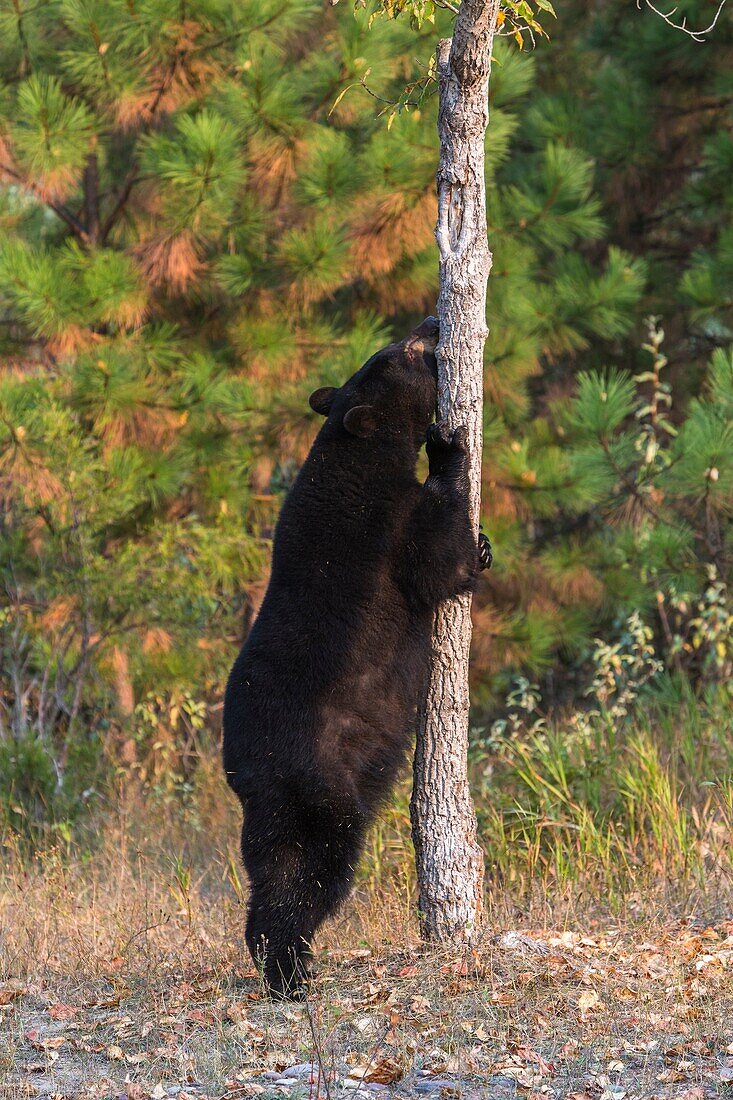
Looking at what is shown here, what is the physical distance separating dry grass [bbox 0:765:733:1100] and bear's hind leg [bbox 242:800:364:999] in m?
0.16

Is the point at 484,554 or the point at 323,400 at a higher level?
the point at 323,400

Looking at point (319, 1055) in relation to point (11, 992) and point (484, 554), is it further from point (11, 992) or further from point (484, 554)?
point (484, 554)

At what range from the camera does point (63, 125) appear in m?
7.85

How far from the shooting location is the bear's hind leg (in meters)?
4.47

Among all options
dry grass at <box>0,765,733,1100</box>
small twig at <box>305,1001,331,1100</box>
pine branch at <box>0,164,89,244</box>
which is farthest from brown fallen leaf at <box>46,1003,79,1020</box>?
pine branch at <box>0,164,89,244</box>

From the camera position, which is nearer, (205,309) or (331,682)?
(331,682)

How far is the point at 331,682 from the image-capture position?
4.50 m

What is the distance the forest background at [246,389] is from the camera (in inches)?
297

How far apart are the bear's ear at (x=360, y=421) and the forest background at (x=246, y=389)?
2395 mm

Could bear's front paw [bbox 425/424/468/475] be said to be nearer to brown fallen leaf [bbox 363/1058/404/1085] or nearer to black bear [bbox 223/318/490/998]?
black bear [bbox 223/318/490/998]

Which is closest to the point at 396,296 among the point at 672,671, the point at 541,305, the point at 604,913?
the point at 541,305

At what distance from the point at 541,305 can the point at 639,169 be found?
7.17 feet

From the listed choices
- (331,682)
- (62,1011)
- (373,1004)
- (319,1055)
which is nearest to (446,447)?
(331,682)

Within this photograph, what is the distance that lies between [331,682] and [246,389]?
3.98 metres
